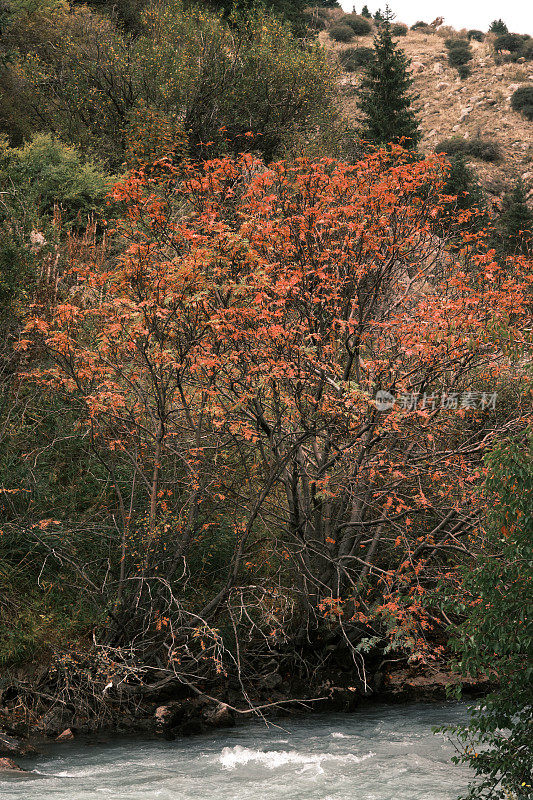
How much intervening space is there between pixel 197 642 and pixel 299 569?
1.62m

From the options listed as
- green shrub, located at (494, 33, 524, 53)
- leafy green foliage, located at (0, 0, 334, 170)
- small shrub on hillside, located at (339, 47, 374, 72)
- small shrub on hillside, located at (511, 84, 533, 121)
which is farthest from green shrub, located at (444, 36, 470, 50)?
leafy green foliage, located at (0, 0, 334, 170)

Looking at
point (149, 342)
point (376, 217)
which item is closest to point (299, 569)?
point (149, 342)

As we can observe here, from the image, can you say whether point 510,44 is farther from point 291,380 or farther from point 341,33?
point 291,380

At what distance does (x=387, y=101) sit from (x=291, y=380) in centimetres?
2435

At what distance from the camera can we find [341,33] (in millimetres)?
53562

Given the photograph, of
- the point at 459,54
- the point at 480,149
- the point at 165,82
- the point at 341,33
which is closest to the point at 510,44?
the point at 459,54

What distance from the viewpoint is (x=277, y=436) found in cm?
902

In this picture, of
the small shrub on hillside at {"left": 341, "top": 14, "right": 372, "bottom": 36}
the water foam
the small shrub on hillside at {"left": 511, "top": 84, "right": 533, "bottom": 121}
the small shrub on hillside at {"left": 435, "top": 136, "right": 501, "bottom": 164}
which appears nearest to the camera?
the water foam

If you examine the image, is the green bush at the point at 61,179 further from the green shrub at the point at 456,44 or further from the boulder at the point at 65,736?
the green shrub at the point at 456,44

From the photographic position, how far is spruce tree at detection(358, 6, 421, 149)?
2831 cm

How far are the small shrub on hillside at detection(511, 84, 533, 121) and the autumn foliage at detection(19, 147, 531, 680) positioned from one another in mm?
41762

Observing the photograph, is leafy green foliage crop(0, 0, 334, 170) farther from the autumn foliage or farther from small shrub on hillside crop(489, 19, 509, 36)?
small shrub on hillside crop(489, 19, 509, 36)

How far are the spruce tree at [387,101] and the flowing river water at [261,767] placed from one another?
76.9 ft

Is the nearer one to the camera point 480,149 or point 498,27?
point 480,149
